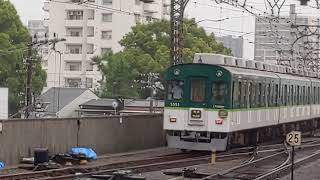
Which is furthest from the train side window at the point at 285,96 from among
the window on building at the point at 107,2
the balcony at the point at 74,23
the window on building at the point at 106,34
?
the window on building at the point at 107,2

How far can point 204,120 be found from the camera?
834 inches

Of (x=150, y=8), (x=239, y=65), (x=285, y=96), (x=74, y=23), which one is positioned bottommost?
(x=285, y=96)

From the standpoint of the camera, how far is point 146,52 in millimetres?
56062

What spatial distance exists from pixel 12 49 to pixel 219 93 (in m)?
Result: 25.4

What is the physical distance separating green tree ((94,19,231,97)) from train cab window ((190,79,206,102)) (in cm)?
2993

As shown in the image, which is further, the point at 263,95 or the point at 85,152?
the point at 263,95

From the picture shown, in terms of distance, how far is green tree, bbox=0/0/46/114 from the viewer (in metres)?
43.8

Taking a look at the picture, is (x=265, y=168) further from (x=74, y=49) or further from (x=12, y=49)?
(x=74, y=49)

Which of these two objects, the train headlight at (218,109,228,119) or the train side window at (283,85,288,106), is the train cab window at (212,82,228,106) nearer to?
the train headlight at (218,109,228,119)

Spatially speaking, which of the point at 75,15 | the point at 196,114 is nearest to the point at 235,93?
the point at 196,114

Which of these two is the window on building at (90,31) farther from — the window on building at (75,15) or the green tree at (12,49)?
the green tree at (12,49)

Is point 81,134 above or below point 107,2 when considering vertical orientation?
below

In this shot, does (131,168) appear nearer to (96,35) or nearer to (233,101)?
(233,101)

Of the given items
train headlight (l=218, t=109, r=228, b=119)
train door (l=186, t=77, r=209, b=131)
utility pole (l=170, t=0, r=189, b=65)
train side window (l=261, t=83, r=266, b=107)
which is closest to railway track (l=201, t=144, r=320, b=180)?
train headlight (l=218, t=109, r=228, b=119)
